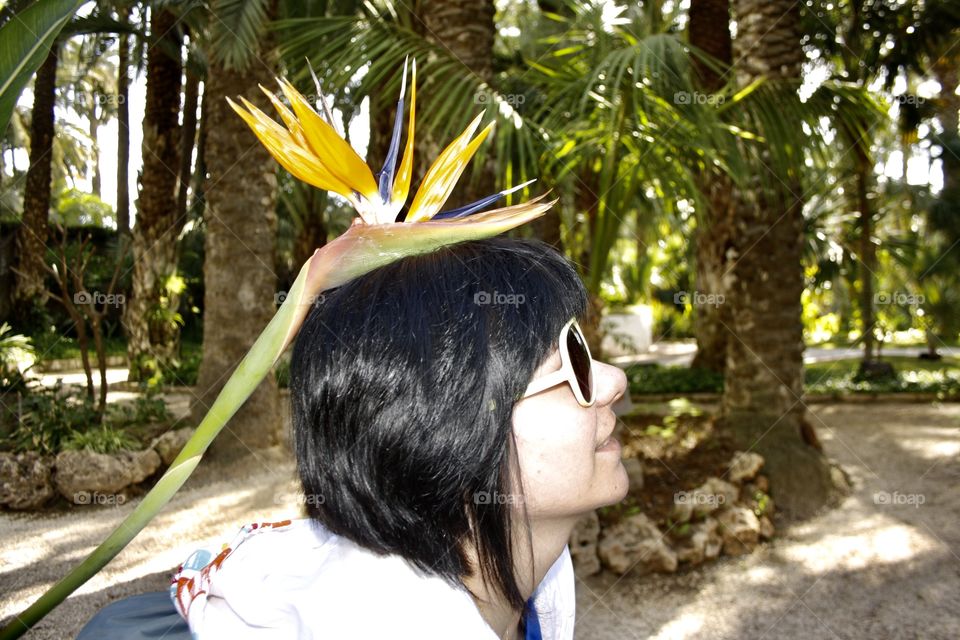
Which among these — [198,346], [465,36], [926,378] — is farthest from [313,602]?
[198,346]

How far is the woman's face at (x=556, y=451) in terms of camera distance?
1.21 m

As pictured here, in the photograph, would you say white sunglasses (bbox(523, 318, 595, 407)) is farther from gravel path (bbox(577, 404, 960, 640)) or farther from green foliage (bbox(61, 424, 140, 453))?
green foliage (bbox(61, 424, 140, 453))

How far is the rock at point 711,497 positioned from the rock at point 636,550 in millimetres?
413

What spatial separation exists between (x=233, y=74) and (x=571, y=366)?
5998 millimetres

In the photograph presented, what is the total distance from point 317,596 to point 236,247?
5.80 m

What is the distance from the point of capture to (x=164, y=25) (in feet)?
29.1

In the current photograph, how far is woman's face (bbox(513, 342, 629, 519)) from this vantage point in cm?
121

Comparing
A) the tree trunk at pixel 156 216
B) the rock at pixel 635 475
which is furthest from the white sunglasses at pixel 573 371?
the tree trunk at pixel 156 216

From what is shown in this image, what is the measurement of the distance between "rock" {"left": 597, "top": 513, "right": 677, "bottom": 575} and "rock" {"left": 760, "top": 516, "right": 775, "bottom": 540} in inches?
30.8

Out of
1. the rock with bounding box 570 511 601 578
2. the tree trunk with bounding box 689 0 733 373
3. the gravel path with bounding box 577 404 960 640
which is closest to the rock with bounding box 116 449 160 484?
the rock with bounding box 570 511 601 578

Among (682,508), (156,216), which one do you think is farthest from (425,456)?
(156,216)

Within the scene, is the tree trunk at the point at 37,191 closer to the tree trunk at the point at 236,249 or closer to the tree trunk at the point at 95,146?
the tree trunk at the point at 236,249

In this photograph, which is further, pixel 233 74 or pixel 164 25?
pixel 164 25

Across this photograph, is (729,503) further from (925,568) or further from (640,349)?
(640,349)
